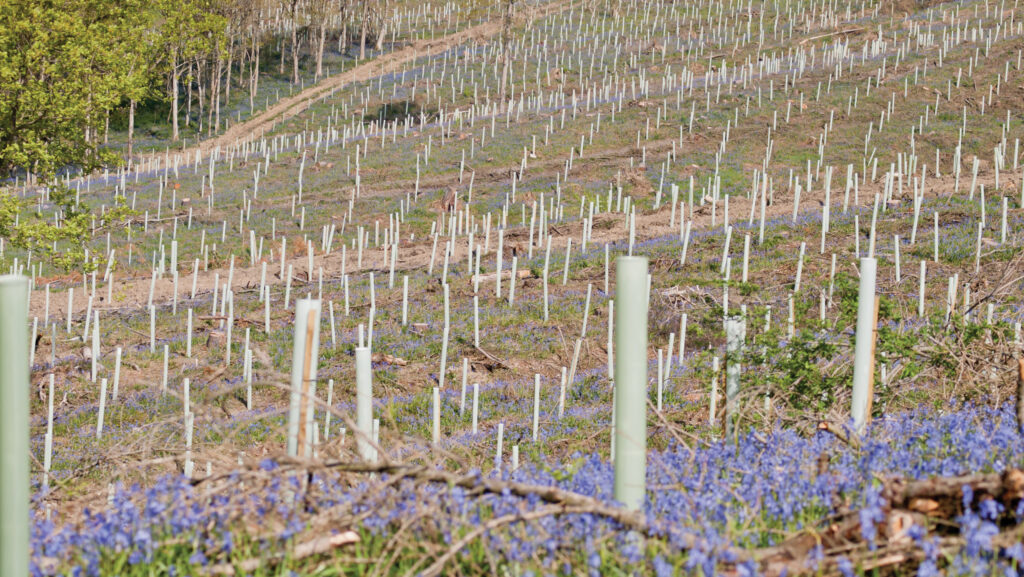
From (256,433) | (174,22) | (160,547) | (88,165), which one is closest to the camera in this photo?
(160,547)

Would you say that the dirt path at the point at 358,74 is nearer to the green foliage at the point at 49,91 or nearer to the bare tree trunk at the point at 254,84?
the bare tree trunk at the point at 254,84

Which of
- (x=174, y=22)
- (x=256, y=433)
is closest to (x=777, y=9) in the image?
(x=174, y=22)

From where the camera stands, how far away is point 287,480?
3.26m

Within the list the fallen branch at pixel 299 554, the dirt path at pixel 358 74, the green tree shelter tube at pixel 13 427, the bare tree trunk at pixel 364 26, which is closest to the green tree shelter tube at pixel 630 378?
the fallen branch at pixel 299 554

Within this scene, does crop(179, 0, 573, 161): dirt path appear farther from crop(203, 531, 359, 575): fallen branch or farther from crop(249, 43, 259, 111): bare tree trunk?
crop(203, 531, 359, 575): fallen branch

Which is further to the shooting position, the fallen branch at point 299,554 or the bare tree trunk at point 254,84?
the bare tree trunk at point 254,84

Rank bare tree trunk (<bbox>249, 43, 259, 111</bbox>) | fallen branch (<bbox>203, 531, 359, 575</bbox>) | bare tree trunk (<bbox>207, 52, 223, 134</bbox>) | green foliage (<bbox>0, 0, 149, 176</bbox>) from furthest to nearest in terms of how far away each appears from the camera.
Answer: bare tree trunk (<bbox>249, 43, 259, 111</bbox>)
bare tree trunk (<bbox>207, 52, 223, 134</bbox>)
green foliage (<bbox>0, 0, 149, 176</bbox>)
fallen branch (<bbox>203, 531, 359, 575</bbox>)

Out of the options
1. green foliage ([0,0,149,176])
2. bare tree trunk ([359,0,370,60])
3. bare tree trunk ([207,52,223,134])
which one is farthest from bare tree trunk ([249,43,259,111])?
green foliage ([0,0,149,176])

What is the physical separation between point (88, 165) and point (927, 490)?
20.4 meters

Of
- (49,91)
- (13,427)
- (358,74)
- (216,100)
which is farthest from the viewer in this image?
(358,74)

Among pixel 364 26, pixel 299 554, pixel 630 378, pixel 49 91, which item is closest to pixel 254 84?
pixel 364 26

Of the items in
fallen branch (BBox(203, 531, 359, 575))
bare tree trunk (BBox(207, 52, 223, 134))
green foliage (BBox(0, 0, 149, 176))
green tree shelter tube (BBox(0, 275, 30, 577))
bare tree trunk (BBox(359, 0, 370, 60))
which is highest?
bare tree trunk (BBox(359, 0, 370, 60))

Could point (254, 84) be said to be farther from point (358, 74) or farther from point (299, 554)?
point (299, 554)

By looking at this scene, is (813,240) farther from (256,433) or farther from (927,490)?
(927,490)
